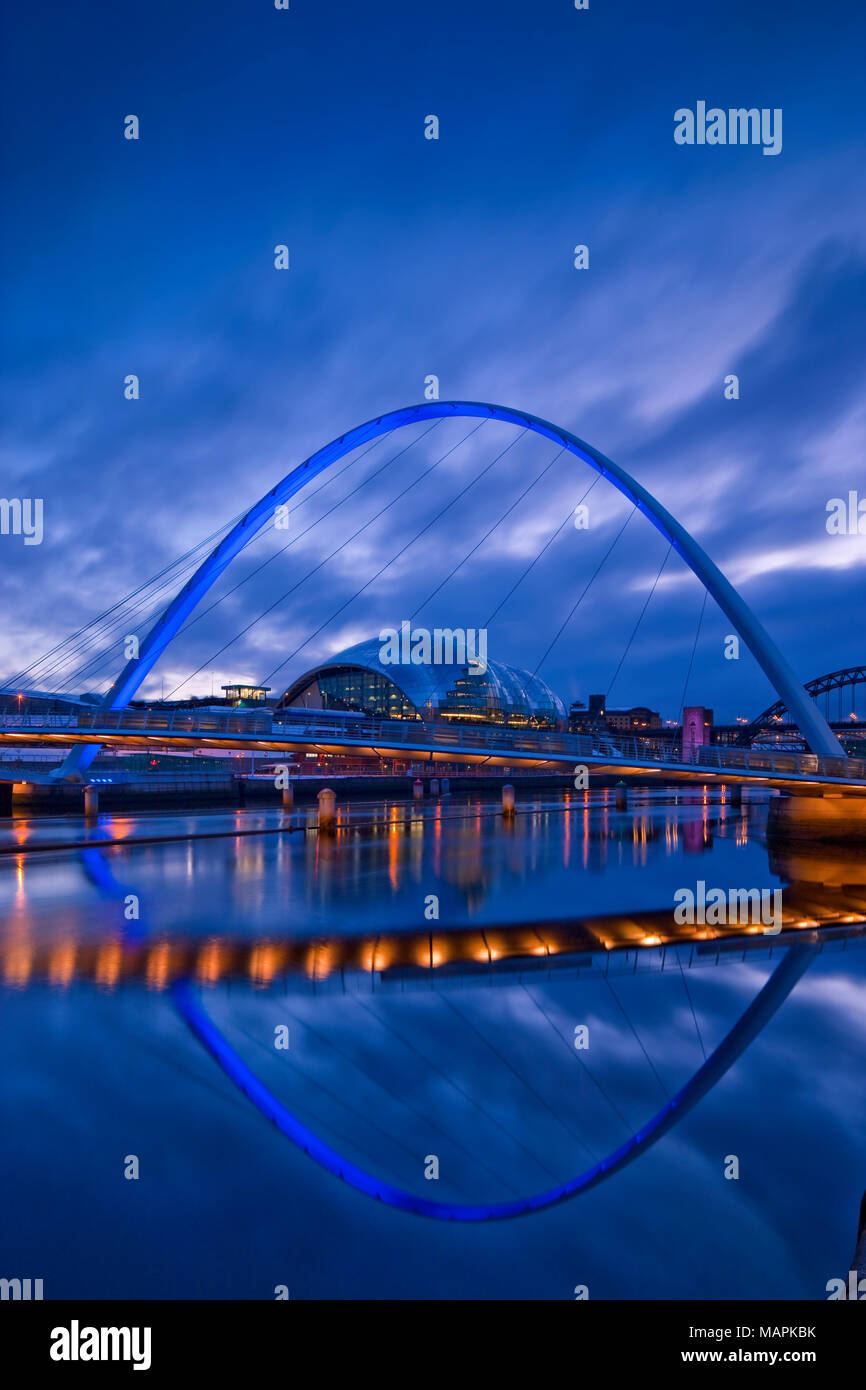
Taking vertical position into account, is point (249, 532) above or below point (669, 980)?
above

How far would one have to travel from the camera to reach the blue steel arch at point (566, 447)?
2915 centimetres

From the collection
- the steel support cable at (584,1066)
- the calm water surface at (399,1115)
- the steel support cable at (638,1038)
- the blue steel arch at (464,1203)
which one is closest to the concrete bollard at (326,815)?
the calm water surface at (399,1115)

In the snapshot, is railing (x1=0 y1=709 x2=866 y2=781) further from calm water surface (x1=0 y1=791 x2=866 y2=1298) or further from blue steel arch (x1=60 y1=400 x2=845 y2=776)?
calm water surface (x1=0 y1=791 x2=866 y2=1298)

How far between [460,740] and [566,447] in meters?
20.7

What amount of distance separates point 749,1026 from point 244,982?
24.8 feet

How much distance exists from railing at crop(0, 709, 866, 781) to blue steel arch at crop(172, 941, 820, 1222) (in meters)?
13.1

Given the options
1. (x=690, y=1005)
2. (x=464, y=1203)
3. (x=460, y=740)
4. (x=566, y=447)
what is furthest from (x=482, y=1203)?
(x=566, y=447)

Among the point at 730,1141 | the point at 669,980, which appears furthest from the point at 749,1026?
the point at 730,1141

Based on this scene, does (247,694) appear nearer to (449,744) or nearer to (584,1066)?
(449,744)

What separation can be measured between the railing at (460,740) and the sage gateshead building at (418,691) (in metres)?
53.0

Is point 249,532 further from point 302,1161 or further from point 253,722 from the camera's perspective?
point 302,1161

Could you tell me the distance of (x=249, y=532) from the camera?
1601 inches

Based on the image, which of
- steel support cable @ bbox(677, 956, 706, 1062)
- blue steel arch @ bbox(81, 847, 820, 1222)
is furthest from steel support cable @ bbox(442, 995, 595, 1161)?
steel support cable @ bbox(677, 956, 706, 1062)

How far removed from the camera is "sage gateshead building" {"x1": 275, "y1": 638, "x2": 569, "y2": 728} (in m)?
86.7
